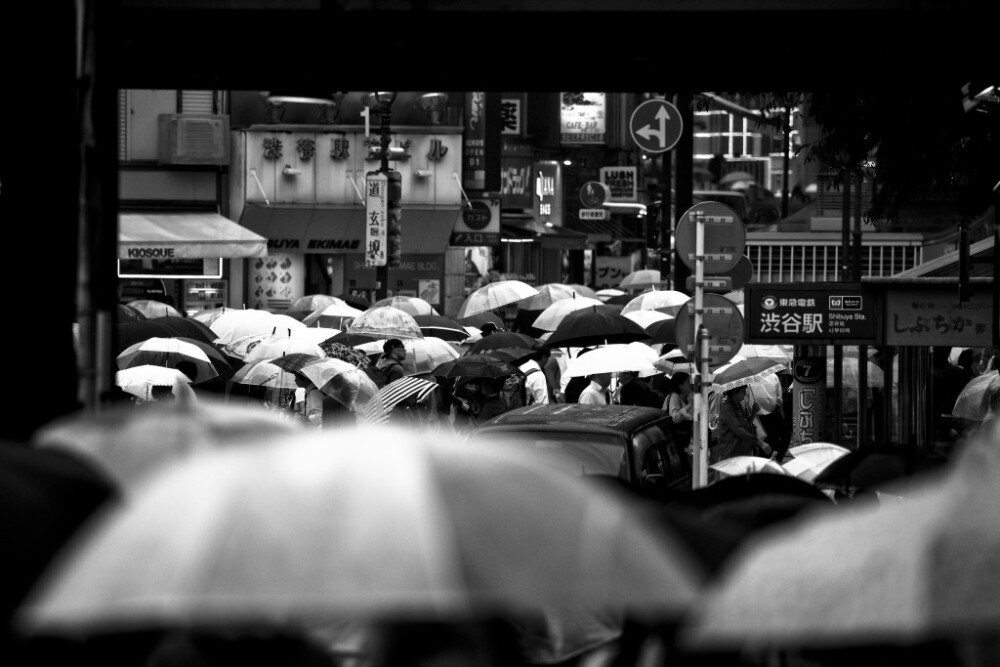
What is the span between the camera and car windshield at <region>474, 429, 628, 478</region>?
1093cm

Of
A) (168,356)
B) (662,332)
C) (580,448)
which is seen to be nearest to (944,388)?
(662,332)

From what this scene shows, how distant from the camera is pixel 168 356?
15.7 meters

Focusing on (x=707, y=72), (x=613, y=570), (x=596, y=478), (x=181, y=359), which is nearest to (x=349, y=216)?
(x=181, y=359)

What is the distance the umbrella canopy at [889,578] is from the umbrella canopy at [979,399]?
1088cm

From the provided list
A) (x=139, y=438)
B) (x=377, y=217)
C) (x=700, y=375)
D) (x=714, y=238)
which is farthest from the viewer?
(x=377, y=217)

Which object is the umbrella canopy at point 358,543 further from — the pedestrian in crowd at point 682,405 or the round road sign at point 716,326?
the pedestrian in crowd at point 682,405

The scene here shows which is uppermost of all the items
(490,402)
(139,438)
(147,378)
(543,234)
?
(543,234)

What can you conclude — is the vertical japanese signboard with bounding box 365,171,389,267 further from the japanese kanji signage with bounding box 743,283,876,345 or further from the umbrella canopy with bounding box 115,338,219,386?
the japanese kanji signage with bounding box 743,283,876,345

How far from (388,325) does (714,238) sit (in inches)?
281

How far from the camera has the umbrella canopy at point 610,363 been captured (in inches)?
645

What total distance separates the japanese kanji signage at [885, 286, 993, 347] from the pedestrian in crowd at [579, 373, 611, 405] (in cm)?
304

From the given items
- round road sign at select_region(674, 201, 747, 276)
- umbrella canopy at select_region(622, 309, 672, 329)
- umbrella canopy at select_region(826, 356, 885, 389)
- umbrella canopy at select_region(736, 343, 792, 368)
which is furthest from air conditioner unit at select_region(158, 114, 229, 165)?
round road sign at select_region(674, 201, 747, 276)

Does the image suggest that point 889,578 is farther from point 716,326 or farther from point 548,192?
point 548,192

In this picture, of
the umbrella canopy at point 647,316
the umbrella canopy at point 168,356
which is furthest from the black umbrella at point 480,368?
the umbrella canopy at point 647,316
